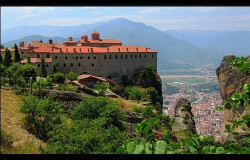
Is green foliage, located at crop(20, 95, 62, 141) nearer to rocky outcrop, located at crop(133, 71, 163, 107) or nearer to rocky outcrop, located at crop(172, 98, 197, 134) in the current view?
rocky outcrop, located at crop(172, 98, 197, 134)

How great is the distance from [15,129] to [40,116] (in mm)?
3740

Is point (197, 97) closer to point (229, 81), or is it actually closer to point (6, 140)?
point (229, 81)

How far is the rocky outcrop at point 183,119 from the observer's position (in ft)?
121

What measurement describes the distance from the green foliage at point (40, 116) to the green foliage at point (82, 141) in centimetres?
201

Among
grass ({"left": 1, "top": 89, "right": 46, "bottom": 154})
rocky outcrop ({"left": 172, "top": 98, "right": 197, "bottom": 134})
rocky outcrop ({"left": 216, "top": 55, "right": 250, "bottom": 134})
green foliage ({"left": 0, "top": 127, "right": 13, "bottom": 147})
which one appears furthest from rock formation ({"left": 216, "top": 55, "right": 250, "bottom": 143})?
green foliage ({"left": 0, "top": 127, "right": 13, "bottom": 147})

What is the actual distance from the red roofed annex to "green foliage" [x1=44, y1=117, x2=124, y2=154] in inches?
1214

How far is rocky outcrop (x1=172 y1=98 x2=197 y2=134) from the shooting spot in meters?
36.9

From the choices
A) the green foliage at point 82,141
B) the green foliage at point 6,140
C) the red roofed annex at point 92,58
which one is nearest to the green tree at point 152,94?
the red roofed annex at point 92,58

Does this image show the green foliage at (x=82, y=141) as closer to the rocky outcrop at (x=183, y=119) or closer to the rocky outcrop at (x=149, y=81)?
the rocky outcrop at (x=183, y=119)

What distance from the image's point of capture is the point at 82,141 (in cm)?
1537
